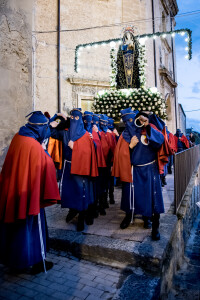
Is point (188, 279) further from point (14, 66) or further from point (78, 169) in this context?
point (14, 66)

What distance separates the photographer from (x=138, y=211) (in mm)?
3576

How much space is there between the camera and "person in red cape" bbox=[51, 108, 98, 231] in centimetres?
378

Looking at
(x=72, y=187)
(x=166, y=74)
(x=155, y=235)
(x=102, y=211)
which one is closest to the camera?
(x=155, y=235)

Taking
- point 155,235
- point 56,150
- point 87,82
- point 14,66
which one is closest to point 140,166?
point 155,235

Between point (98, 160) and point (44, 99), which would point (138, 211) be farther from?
point (44, 99)

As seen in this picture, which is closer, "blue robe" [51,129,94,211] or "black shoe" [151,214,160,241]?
"black shoe" [151,214,160,241]

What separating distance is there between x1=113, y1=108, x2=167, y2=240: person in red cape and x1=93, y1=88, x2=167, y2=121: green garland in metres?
3.53

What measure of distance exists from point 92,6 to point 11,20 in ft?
37.9

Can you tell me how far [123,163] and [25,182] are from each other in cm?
174

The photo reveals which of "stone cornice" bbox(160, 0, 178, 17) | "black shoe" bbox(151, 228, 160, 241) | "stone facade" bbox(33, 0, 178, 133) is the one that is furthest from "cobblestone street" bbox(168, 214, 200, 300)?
"stone cornice" bbox(160, 0, 178, 17)

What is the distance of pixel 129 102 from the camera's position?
7.29 metres

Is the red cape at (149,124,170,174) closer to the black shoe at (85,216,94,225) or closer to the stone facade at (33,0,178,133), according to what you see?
the black shoe at (85,216,94,225)

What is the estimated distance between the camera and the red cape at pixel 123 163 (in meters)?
3.72

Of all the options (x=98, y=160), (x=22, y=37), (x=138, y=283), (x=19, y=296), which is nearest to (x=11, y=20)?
(x=22, y=37)
